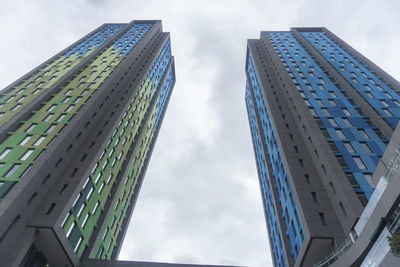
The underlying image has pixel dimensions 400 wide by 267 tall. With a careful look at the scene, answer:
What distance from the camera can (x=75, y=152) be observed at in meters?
41.0

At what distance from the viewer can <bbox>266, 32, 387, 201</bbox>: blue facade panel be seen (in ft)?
115

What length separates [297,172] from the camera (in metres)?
39.4

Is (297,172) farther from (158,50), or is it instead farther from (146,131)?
(158,50)

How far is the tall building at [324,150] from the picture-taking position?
96.6ft

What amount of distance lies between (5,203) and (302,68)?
59.8 m

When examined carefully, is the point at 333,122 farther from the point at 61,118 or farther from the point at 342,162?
the point at 61,118

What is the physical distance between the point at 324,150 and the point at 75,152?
117 feet

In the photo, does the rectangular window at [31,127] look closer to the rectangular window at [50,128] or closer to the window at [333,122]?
the rectangular window at [50,128]

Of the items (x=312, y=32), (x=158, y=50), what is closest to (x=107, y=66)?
(x=158, y=50)

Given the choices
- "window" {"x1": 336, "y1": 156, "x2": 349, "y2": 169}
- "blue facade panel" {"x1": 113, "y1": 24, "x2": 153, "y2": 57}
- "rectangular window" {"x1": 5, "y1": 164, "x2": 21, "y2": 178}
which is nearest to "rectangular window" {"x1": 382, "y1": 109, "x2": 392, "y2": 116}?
"window" {"x1": 336, "y1": 156, "x2": 349, "y2": 169}

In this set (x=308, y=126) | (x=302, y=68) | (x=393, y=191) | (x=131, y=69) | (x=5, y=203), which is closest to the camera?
(x=393, y=191)

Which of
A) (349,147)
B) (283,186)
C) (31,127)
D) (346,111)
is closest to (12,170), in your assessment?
(31,127)

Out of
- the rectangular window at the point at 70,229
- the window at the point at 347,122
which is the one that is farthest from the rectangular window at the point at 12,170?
the window at the point at 347,122

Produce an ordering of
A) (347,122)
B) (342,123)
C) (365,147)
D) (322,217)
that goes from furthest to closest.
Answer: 1. (347,122)
2. (342,123)
3. (365,147)
4. (322,217)
